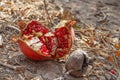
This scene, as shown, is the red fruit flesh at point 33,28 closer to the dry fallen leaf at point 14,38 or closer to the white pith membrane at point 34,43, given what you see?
the white pith membrane at point 34,43

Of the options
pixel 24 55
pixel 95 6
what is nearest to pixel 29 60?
pixel 24 55

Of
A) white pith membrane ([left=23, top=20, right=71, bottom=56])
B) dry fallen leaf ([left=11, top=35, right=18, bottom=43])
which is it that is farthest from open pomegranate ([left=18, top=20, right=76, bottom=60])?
dry fallen leaf ([left=11, top=35, right=18, bottom=43])

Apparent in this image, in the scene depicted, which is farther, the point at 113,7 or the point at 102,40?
the point at 113,7

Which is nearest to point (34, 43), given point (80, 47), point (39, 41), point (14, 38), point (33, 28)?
point (39, 41)

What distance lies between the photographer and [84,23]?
12.7 feet

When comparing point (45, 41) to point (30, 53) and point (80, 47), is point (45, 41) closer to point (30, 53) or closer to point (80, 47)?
point (30, 53)

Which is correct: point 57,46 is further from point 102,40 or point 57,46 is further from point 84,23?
point 84,23

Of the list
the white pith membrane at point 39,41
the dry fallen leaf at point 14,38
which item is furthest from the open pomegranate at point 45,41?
the dry fallen leaf at point 14,38

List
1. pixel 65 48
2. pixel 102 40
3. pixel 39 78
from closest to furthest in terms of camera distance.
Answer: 1. pixel 39 78
2. pixel 65 48
3. pixel 102 40

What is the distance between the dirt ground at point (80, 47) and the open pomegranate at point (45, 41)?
100 millimetres

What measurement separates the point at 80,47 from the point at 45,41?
0.48 m

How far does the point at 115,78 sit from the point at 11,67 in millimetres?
876

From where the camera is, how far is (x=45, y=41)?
2.89 metres

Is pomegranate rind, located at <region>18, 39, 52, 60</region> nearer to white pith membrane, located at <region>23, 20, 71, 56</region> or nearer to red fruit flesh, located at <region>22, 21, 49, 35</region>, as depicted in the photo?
white pith membrane, located at <region>23, 20, 71, 56</region>
